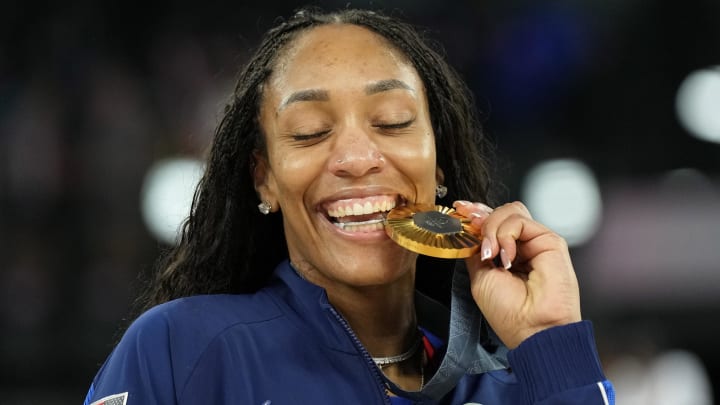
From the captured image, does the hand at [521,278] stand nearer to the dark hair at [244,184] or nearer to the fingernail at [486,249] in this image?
the fingernail at [486,249]

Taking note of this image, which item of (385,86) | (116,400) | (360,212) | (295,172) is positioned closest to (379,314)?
(360,212)

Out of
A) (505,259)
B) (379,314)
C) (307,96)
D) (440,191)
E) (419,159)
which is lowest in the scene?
(379,314)

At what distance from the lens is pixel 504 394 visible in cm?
239

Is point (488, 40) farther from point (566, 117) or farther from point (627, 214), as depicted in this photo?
point (627, 214)

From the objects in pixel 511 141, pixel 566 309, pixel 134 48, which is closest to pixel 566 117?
pixel 511 141

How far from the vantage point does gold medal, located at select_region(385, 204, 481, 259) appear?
2.18 m

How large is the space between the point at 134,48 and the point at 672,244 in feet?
12.4

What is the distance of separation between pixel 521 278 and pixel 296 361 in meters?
0.54

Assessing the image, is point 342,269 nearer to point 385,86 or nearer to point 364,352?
point 364,352

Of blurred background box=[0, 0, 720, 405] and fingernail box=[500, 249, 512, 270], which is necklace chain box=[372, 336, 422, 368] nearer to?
fingernail box=[500, 249, 512, 270]

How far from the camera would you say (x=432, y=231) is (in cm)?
223

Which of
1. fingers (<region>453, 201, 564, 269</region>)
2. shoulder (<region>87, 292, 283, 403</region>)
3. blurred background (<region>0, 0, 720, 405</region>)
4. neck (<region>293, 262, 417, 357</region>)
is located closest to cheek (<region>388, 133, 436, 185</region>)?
fingers (<region>453, 201, 564, 269</region>)

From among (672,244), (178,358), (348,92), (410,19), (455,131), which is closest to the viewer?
(178,358)

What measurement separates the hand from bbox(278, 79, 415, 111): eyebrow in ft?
1.13
